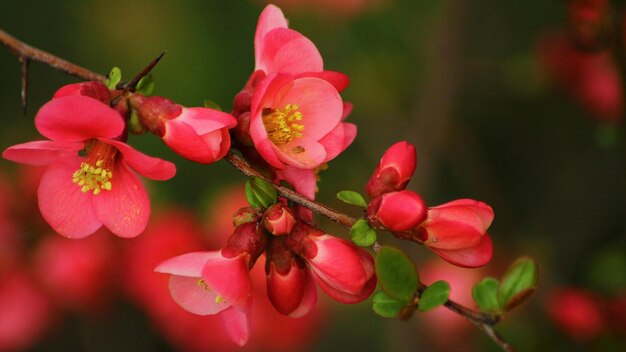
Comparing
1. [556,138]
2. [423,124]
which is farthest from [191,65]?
[556,138]

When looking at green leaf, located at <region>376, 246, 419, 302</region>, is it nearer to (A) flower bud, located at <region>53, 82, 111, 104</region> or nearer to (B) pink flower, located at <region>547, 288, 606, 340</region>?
(A) flower bud, located at <region>53, 82, 111, 104</region>


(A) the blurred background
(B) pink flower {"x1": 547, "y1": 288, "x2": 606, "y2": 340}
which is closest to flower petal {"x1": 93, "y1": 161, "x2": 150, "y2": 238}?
(A) the blurred background

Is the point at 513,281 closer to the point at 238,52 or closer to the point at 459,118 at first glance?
the point at 459,118

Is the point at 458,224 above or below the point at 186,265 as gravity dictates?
above

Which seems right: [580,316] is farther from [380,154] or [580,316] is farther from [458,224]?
[380,154]

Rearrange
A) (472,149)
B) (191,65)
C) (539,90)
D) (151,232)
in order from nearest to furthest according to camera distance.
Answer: (151,232) → (539,90) → (472,149) → (191,65)

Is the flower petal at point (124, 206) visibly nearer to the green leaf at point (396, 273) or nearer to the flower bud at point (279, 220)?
the flower bud at point (279, 220)

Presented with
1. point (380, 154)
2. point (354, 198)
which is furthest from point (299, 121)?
point (380, 154)
